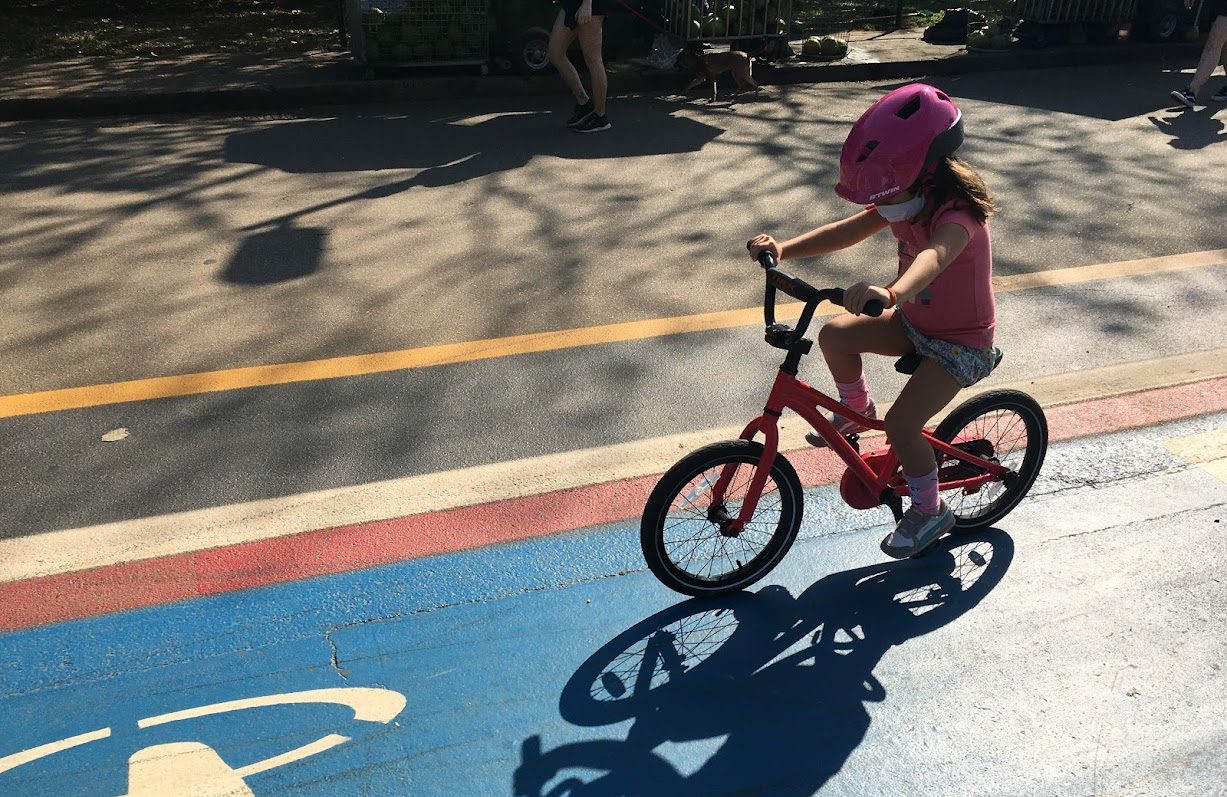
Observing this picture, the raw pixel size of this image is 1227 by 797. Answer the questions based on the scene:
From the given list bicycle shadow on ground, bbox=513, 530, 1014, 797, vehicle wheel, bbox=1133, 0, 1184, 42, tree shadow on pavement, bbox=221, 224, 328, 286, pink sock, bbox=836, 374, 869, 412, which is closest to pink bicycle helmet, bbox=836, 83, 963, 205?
pink sock, bbox=836, 374, 869, 412

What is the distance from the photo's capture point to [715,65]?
10844mm

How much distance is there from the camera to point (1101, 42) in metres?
13.3

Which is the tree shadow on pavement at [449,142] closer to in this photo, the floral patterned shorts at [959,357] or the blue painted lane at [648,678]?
the blue painted lane at [648,678]

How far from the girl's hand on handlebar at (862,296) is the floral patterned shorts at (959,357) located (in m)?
0.64

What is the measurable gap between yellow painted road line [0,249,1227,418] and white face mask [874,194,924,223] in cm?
242

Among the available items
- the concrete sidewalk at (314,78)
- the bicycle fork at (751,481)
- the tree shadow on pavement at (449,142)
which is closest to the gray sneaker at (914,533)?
the bicycle fork at (751,481)

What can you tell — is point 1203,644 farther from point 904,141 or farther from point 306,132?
point 306,132

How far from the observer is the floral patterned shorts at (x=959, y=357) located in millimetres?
3520

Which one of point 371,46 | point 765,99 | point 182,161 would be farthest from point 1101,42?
point 182,161

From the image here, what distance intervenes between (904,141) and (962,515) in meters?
1.61

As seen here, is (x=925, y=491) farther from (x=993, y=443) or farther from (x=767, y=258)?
(x=767, y=258)

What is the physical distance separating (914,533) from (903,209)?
3.75 feet

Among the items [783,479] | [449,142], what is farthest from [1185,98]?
[783,479]

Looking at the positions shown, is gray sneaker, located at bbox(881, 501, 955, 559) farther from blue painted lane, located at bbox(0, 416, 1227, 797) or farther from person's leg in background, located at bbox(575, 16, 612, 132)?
person's leg in background, located at bbox(575, 16, 612, 132)
